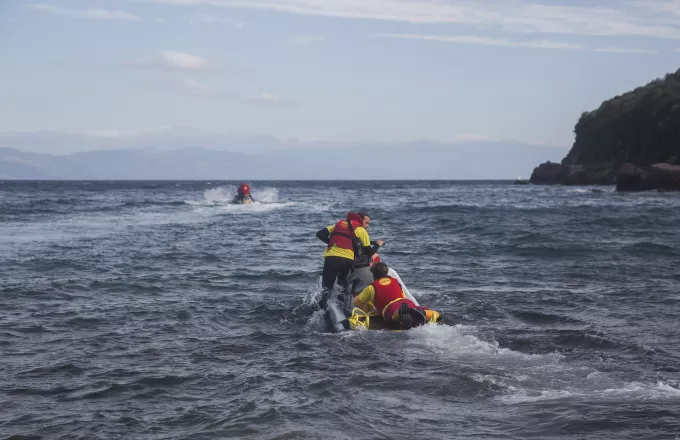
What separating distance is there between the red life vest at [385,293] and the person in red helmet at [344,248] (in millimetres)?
1263

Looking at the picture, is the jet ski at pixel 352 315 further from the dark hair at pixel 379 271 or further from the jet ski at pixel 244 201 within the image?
the jet ski at pixel 244 201

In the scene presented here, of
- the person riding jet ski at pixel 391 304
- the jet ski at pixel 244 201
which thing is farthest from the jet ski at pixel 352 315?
the jet ski at pixel 244 201

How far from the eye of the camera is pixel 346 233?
38.7 ft

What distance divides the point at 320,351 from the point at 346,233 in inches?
117

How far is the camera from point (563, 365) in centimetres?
846

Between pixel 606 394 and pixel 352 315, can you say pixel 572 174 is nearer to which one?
pixel 352 315

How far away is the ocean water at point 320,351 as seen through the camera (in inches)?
255

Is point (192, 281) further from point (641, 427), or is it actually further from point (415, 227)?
point (415, 227)

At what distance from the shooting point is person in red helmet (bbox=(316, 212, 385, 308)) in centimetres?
1172

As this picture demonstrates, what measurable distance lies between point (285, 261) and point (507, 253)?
6.69m

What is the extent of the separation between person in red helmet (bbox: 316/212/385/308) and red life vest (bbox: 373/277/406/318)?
126cm

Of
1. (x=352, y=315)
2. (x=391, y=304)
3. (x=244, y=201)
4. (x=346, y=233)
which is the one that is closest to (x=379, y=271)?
(x=391, y=304)

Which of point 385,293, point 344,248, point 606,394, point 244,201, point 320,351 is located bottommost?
point 320,351

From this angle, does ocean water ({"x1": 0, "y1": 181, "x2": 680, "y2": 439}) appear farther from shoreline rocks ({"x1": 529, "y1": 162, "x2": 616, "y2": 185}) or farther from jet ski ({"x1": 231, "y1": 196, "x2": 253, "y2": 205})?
shoreline rocks ({"x1": 529, "y1": 162, "x2": 616, "y2": 185})
